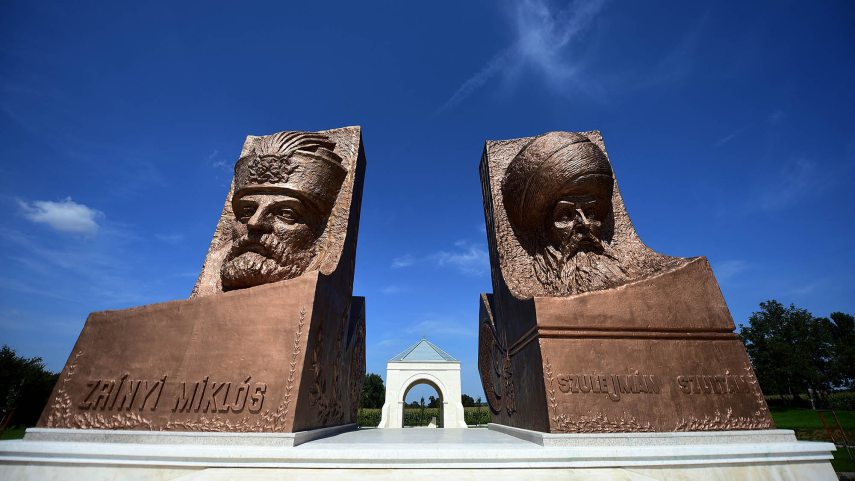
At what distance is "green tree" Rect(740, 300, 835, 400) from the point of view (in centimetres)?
2997

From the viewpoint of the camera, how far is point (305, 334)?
4219mm

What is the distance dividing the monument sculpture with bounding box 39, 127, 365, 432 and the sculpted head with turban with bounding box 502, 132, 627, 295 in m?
3.36

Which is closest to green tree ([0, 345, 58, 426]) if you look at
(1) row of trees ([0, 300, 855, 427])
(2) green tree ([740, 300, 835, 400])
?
(1) row of trees ([0, 300, 855, 427])

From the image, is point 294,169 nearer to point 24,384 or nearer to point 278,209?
point 278,209

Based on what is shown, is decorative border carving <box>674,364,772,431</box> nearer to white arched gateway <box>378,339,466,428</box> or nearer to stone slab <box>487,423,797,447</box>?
stone slab <box>487,423,797,447</box>

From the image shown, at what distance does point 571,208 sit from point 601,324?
1862mm

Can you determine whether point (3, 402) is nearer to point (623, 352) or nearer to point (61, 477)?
point (61, 477)

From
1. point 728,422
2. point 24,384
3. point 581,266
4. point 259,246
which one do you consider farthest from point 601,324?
point 24,384

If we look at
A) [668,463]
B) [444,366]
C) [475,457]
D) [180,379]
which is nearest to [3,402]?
[444,366]

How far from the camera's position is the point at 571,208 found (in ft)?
17.7

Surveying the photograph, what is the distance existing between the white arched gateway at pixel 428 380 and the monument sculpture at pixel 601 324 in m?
7.01

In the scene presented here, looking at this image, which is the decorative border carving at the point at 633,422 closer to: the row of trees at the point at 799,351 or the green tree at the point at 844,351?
the row of trees at the point at 799,351

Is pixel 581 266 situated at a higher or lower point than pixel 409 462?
higher

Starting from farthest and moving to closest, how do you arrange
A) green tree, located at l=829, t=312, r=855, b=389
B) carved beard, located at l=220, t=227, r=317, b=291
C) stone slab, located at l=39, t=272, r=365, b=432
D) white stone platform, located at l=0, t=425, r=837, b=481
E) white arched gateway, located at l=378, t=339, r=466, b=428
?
green tree, located at l=829, t=312, r=855, b=389, white arched gateway, located at l=378, t=339, r=466, b=428, carved beard, located at l=220, t=227, r=317, b=291, stone slab, located at l=39, t=272, r=365, b=432, white stone platform, located at l=0, t=425, r=837, b=481
